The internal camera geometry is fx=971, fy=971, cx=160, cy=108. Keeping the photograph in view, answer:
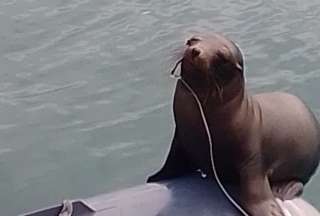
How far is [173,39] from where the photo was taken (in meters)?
4.99

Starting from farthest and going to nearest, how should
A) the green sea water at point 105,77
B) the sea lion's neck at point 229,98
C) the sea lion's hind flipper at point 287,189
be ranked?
the green sea water at point 105,77
the sea lion's hind flipper at point 287,189
the sea lion's neck at point 229,98

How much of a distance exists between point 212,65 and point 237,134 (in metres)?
0.22

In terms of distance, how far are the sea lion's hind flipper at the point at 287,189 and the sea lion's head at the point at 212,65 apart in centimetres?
30

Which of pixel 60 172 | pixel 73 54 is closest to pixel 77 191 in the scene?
pixel 60 172

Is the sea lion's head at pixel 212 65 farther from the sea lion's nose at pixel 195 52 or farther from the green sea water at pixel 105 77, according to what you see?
the green sea water at pixel 105 77

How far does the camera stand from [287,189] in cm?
243

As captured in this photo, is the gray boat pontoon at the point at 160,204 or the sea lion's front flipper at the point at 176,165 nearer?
the gray boat pontoon at the point at 160,204

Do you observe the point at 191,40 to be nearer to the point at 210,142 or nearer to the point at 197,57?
the point at 197,57

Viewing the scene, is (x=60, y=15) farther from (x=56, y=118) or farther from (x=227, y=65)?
(x=227, y=65)

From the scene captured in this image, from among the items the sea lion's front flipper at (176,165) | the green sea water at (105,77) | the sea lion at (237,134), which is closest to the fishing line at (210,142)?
the sea lion at (237,134)

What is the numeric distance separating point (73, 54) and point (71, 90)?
0.45 metres

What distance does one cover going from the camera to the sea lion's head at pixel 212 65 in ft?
7.13

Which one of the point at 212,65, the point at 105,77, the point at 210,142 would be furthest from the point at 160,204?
the point at 105,77

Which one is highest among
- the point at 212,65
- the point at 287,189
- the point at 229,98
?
the point at 212,65
